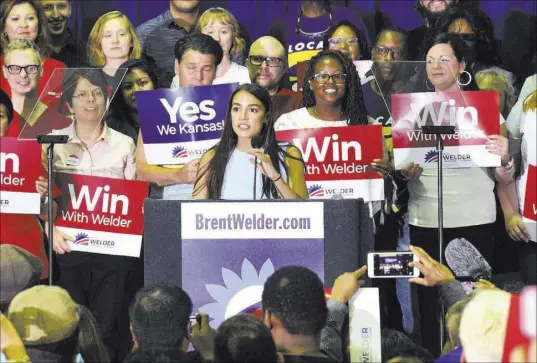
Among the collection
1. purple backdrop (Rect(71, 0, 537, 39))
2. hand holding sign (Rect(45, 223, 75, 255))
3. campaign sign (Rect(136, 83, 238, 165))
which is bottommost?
hand holding sign (Rect(45, 223, 75, 255))

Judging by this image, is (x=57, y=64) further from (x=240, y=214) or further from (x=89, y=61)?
(x=240, y=214)

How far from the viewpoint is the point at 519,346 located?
375cm

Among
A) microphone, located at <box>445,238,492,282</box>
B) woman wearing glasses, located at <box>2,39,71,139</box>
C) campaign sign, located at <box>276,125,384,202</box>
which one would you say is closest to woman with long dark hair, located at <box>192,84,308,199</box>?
campaign sign, located at <box>276,125,384,202</box>

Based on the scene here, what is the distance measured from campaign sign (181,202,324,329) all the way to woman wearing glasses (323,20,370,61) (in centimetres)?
281

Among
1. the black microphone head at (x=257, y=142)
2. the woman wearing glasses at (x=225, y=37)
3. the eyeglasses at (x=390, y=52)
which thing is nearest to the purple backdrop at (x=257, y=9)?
the woman wearing glasses at (x=225, y=37)

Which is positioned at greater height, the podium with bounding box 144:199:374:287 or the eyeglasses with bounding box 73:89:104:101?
the eyeglasses with bounding box 73:89:104:101

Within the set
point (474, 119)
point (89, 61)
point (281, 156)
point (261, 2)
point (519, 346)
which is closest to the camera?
point (519, 346)

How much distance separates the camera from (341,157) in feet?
23.3

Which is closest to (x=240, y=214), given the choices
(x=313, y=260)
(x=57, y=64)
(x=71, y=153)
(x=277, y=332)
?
(x=313, y=260)

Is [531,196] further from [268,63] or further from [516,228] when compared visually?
[268,63]

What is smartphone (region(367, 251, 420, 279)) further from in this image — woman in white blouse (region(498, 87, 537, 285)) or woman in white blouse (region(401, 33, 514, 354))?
woman in white blouse (region(498, 87, 537, 285))

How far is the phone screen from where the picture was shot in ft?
16.9

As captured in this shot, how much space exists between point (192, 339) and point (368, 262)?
77 cm

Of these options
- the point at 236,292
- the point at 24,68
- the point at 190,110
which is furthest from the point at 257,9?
the point at 236,292
